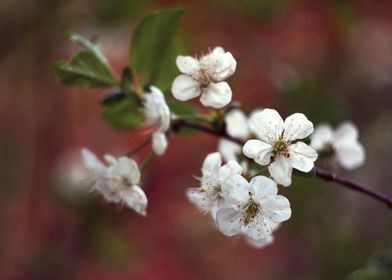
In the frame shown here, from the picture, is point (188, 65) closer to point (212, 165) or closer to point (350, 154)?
point (212, 165)

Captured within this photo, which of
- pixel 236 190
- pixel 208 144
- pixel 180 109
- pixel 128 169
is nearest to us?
pixel 236 190

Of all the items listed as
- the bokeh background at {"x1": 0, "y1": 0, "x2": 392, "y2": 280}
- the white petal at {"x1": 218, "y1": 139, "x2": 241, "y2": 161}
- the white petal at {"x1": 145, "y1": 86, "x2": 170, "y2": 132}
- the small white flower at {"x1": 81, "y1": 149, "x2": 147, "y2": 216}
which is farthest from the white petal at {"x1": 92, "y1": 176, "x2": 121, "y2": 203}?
the bokeh background at {"x1": 0, "y1": 0, "x2": 392, "y2": 280}

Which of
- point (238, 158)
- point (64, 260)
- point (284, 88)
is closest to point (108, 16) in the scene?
point (284, 88)

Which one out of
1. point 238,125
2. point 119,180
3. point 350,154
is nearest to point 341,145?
point 350,154

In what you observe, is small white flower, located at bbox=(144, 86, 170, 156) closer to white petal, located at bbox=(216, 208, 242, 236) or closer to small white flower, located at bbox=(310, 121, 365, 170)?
white petal, located at bbox=(216, 208, 242, 236)

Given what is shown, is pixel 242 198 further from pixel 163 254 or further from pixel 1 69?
pixel 163 254

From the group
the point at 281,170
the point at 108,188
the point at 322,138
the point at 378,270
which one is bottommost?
the point at 108,188

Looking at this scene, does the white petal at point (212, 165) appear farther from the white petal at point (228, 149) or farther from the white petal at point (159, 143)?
the white petal at point (228, 149)

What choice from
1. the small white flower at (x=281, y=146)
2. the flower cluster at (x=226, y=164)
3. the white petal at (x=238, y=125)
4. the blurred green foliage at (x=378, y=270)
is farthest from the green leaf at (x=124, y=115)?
the blurred green foliage at (x=378, y=270)
